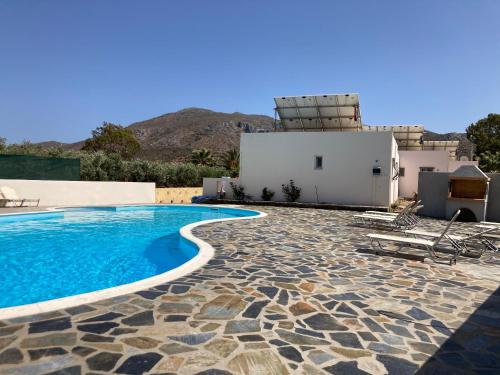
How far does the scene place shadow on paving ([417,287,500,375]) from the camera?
9.88 ft

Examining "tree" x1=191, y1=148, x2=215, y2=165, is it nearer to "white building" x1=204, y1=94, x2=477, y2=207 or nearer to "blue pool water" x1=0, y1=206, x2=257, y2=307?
"white building" x1=204, y1=94, x2=477, y2=207

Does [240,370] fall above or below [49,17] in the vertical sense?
below

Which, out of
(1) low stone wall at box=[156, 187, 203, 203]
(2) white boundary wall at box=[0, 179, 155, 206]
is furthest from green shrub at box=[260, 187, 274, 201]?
(2) white boundary wall at box=[0, 179, 155, 206]

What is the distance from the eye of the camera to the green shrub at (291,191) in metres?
20.0

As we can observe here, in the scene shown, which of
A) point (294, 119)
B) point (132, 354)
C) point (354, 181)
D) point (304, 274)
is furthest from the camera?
point (294, 119)

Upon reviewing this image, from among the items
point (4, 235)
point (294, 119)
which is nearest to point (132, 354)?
point (4, 235)

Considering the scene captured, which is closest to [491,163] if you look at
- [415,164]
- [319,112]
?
[415,164]

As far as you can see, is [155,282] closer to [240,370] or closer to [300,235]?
[240,370]

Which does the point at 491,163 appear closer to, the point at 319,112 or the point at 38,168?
the point at 319,112

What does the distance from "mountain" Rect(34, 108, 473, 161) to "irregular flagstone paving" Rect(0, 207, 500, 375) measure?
2016 inches

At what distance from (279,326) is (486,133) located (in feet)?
204

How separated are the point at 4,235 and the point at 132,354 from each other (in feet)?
32.6

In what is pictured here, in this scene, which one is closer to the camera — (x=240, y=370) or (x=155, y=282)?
(x=240, y=370)

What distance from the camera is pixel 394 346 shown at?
11.1 feet
